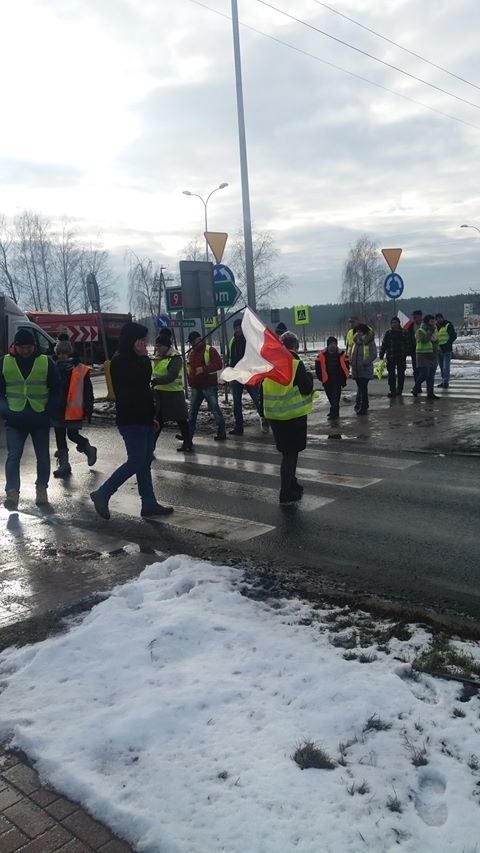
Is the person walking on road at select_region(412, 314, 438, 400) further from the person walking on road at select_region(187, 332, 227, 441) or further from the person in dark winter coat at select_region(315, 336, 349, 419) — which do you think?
the person walking on road at select_region(187, 332, 227, 441)

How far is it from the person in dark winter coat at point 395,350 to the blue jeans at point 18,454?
9.90 metres

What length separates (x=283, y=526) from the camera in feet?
21.9

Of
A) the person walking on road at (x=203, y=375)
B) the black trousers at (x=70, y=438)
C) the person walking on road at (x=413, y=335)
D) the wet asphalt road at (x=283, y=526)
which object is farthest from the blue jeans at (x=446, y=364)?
the black trousers at (x=70, y=438)

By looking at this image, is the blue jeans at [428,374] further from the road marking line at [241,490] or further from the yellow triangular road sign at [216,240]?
the road marking line at [241,490]

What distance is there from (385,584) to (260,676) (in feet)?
6.03

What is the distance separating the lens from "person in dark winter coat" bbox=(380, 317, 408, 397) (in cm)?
1581

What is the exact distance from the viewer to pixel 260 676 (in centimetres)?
350

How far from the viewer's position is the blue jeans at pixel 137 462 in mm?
6965

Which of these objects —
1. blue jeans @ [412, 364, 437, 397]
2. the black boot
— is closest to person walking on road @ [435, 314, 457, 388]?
blue jeans @ [412, 364, 437, 397]

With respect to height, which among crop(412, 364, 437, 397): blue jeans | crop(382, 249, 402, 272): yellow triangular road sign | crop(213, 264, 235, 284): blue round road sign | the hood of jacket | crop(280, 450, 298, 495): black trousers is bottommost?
crop(280, 450, 298, 495): black trousers

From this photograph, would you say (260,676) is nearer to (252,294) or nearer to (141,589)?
(141,589)

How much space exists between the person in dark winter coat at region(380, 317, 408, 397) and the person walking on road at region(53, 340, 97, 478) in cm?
833

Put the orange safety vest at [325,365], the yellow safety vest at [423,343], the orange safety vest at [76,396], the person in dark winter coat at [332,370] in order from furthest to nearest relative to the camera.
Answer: the yellow safety vest at [423,343] < the person in dark winter coat at [332,370] < the orange safety vest at [325,365] < the orange safety vest at [76,396]

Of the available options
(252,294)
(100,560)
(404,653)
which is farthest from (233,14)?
(404,653)
